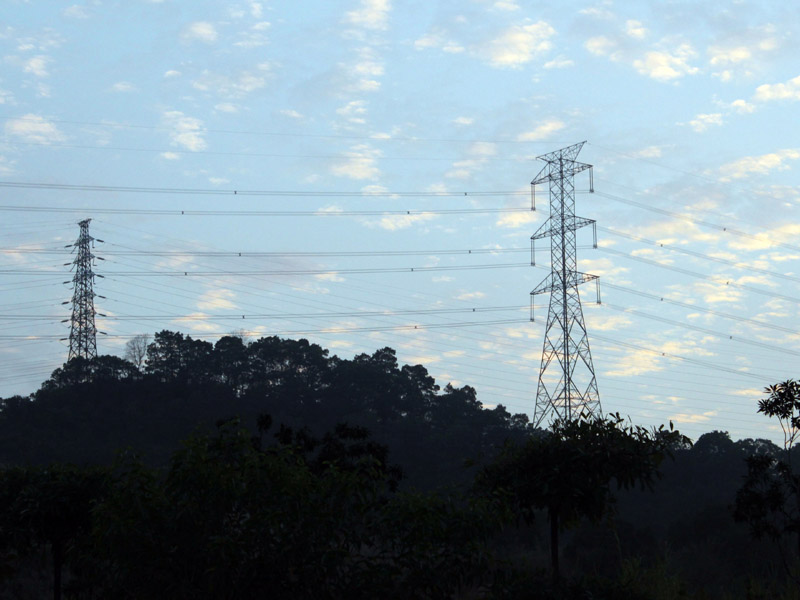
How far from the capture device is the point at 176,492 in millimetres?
12070

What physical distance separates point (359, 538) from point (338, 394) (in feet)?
231

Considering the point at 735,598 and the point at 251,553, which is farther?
the point at 735,598

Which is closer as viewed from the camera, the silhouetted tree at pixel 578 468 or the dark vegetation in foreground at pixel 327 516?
the dark vegetation in foreground at pixel 327 516

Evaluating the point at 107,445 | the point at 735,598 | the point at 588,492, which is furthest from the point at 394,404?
the point at 588,492

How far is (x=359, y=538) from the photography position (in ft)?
39.4

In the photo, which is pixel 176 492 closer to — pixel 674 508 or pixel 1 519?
pixel 1 519

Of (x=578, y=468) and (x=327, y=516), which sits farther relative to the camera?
(x=578, y=468)

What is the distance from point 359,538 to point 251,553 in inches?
55.6

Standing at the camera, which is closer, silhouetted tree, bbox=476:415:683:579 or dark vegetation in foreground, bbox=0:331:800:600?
dark vegetation in foreground, bbox=0:331:800:600

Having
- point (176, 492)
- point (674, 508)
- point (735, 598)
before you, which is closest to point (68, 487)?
point (176, 492)

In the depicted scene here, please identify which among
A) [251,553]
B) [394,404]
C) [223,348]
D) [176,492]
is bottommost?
[251,553]

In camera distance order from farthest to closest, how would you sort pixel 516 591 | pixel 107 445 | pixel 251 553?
pixel 107 445
pixel 516 591
pixel 251 553

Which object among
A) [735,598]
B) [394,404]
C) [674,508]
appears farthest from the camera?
[394,404]

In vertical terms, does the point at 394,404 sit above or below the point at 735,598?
above
